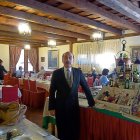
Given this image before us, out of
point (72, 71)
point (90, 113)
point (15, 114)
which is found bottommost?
point (90, 113)

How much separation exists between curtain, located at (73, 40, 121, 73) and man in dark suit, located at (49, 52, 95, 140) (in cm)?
532

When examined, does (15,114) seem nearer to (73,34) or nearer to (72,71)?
(72,71)

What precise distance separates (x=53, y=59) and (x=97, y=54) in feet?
11.8

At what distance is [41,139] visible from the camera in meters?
1.26

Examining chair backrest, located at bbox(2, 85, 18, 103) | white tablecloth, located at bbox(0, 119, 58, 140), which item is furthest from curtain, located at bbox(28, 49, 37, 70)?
white tablecloth, located at bbox(0, 119, 58, 140)

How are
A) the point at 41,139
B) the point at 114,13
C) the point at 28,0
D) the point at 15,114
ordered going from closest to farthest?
the point at 41,139 → the point at 15,114 → the point at 28,0 → the point at 114,13

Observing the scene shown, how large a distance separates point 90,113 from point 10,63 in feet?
29.3

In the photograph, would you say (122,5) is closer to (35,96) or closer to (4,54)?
(35,96)

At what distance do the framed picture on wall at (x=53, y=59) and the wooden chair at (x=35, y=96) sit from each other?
5.05 meters

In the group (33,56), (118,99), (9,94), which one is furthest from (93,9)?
(33,56)

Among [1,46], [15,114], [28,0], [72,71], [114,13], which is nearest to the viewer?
[15,114]

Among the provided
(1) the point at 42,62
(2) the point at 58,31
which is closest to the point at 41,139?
(2) the point at 58,31

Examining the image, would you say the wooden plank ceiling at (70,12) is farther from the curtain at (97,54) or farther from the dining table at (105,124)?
the dining table at (105,124)

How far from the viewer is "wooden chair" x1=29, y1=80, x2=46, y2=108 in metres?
4.78
